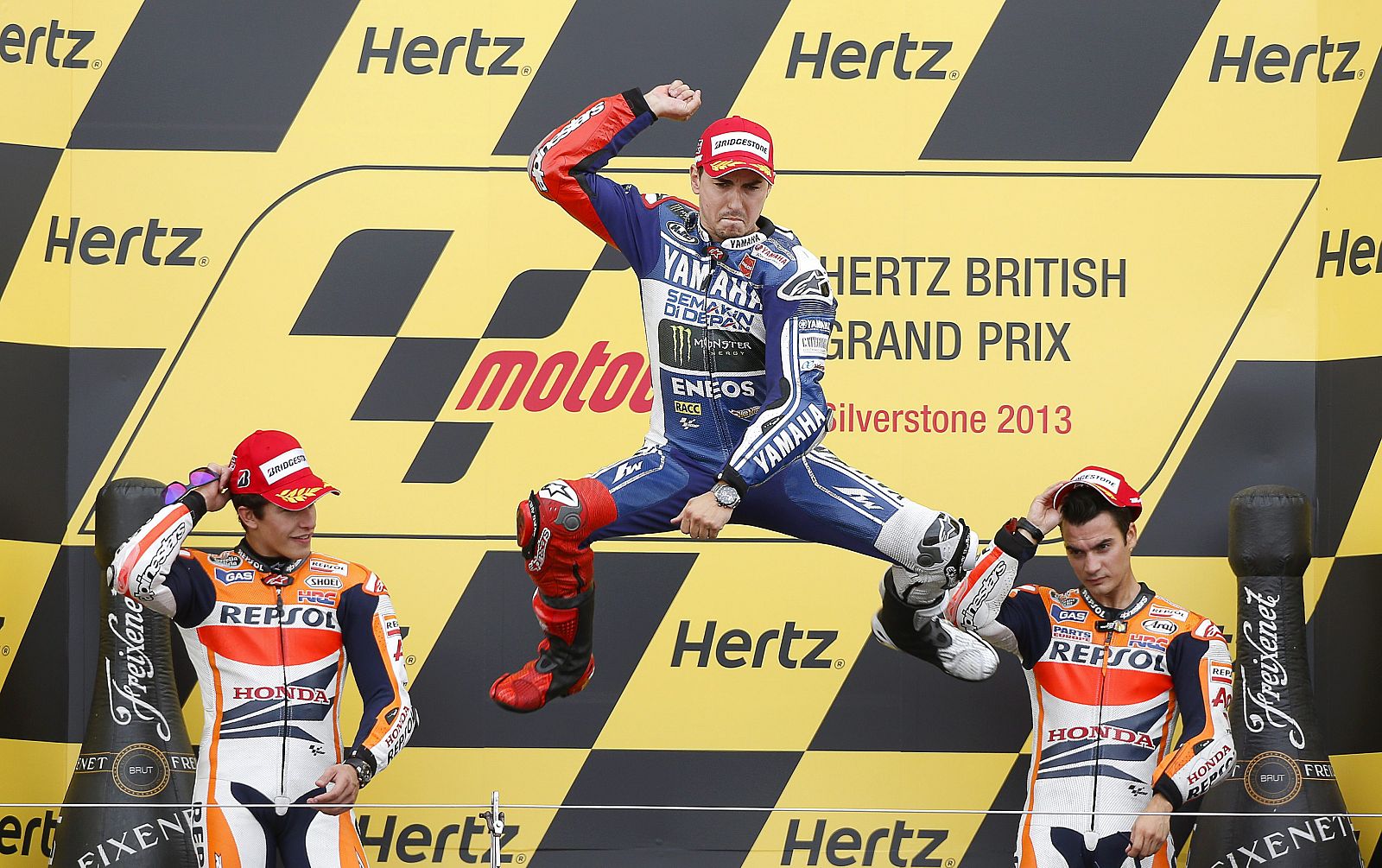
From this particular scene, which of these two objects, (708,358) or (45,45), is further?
(45,45)

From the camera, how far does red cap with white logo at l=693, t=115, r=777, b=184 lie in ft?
10.7

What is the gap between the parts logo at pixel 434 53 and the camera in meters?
4.20

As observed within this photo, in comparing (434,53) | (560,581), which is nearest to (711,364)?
(560,581)

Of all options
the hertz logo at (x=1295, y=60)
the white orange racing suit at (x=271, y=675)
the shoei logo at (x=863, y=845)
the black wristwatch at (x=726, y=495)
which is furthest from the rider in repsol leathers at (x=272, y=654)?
the hertz logo at (x=1295, y=60)

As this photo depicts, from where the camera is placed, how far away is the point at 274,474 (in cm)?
343

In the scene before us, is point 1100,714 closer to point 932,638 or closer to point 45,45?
point 932,638

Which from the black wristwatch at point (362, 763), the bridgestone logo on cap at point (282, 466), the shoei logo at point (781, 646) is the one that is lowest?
the black wristwatch at point (362, 763)

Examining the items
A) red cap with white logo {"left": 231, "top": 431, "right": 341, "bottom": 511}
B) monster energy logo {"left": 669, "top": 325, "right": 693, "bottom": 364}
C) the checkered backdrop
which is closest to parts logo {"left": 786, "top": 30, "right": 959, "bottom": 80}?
the checkered backdrop

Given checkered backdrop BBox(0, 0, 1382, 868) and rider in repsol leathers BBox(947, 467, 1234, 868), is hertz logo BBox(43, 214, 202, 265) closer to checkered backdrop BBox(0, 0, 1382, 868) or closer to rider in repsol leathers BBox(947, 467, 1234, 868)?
checkered backdrop BBox(0, 0, 1382, 868)

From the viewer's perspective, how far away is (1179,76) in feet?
13.9

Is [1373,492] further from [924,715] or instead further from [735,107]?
[735,107]

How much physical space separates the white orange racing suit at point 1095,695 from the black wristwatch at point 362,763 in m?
1.31

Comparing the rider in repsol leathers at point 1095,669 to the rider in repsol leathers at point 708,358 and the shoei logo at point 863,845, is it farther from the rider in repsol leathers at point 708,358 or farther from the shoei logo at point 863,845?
the shoei logo at point 863,845

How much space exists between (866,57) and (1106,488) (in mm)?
1423
